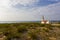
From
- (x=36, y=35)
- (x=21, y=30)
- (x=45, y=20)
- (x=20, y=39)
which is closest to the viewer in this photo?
(x=20, y=39)

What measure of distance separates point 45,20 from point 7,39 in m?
66.6

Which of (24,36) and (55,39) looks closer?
(24,36)

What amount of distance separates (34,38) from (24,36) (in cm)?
137

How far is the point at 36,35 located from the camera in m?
25.5

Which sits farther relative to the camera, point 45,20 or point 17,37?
point 45,20

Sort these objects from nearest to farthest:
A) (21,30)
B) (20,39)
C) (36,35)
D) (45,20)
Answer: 1. (20,39)
2. (36,35)
3. (21,30)
4. (45,20)

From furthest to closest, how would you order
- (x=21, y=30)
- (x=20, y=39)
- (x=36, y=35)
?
(x=21, y=30)
(x=36, y=35)
(x=20, y=39)

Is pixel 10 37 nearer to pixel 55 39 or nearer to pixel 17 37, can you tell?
pixel 17 37

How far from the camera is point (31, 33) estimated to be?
26.0 m

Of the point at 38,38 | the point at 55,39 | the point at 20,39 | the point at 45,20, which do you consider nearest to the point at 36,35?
the point at 38,38

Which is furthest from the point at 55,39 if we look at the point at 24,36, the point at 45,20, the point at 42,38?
the point at 45,20

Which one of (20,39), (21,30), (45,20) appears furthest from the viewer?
(45,20)

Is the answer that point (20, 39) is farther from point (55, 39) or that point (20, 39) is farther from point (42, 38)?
point (55, 39)

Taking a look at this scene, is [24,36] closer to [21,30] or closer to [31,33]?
[31,33]
